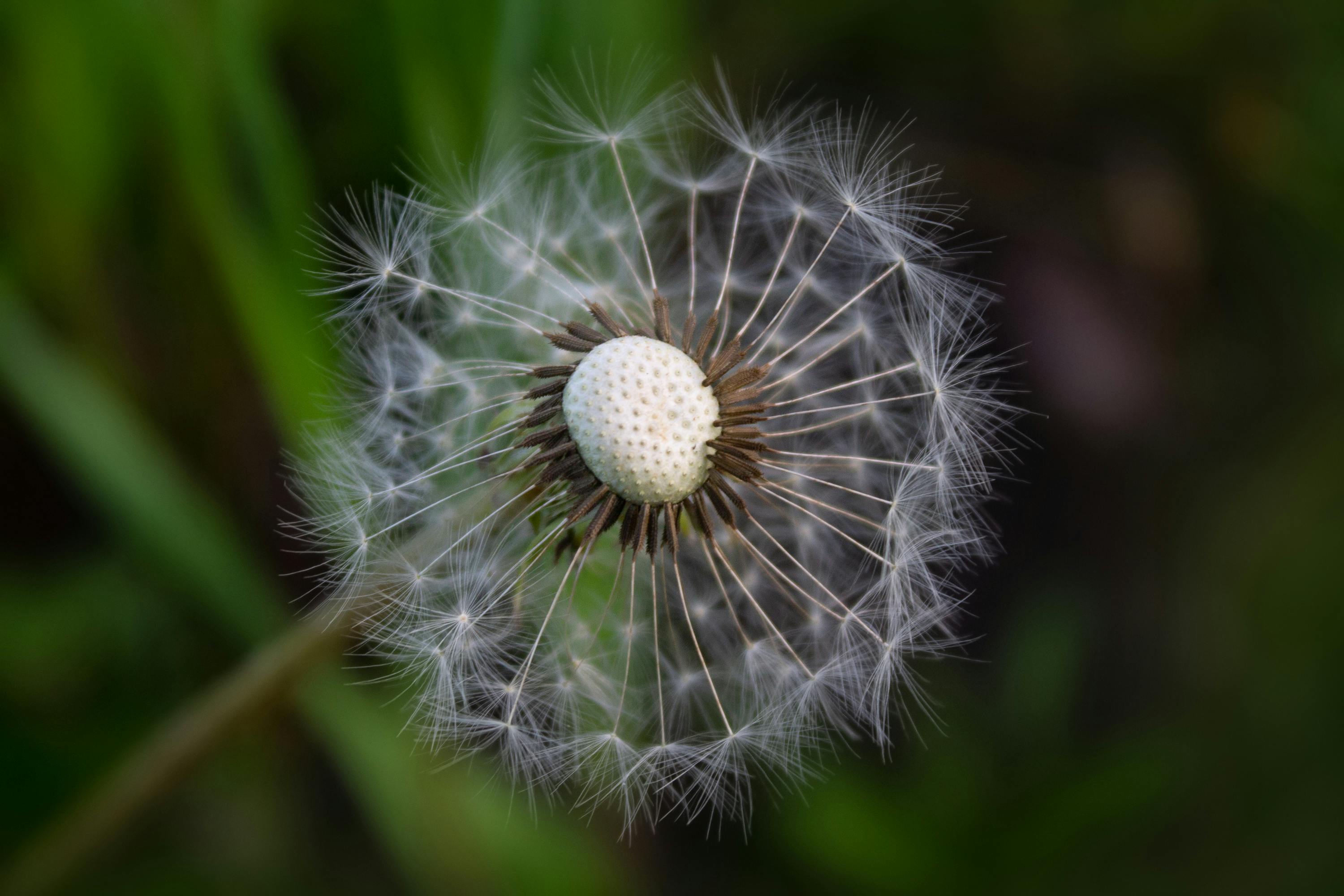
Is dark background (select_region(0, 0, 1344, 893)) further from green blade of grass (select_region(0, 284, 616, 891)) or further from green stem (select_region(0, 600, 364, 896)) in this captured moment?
green stem (select_region(0, 600, 364, 896))

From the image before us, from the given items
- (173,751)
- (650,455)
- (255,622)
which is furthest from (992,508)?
(173,751)

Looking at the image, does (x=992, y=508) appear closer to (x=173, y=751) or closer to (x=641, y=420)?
(x=641, y=420)

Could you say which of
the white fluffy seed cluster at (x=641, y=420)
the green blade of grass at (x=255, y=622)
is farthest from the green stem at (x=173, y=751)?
the white fluffy seed cluster at (x=641, y=420)

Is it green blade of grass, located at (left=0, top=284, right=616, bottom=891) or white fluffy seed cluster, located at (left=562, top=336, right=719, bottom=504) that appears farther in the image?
green blade of grass, located at (left=0, top=284, right=616, bottom=891)

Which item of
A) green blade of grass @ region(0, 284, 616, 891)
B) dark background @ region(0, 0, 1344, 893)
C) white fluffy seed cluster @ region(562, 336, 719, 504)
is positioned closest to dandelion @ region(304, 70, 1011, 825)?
white fluffy seed cluster @ region(562, 336, 719, 504)

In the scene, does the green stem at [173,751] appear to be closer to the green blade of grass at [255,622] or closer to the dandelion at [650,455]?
the dandelion at [650,455]

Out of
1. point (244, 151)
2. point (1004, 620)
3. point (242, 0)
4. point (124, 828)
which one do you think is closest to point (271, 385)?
point (244, 151)
